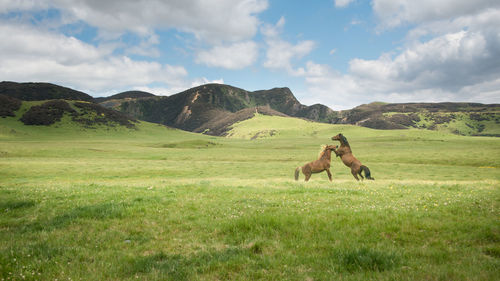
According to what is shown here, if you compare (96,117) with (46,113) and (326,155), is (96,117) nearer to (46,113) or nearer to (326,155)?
(46,113)

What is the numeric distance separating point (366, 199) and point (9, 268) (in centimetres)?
1238

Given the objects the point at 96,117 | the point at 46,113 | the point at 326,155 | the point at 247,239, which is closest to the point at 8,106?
the point at 46,113

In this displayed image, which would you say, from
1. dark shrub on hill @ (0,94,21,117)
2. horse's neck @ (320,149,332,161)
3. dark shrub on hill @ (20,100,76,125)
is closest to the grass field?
horse's neck @ (320,149,332,161)

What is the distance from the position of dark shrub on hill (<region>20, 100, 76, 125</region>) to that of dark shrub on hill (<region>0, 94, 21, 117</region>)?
7990 millimetres

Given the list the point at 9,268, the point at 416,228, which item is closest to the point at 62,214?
the point at 9,268

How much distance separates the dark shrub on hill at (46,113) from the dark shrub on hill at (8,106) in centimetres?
799

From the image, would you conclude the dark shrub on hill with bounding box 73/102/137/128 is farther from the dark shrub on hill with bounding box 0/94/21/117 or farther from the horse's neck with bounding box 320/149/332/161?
the horse's neck with bounding box 320/149/332/161

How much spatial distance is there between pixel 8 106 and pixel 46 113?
900 inches

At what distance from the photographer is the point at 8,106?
167 meters

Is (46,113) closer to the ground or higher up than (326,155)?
higher up

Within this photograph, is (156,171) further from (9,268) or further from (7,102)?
(7,102)

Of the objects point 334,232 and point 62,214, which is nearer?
point 334,232

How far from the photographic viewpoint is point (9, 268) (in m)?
5.23

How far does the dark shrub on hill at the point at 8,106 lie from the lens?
16010cm
